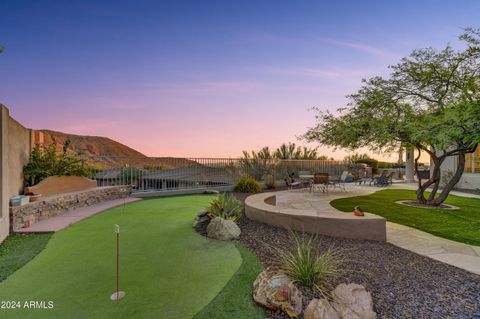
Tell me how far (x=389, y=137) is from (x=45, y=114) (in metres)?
13.3

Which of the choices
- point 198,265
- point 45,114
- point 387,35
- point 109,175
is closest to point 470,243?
point 198,265

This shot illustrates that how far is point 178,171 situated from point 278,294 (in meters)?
10.6

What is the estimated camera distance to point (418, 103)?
29.0 feet

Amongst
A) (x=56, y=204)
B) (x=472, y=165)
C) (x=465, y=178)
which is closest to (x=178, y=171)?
(x=56, y=204)

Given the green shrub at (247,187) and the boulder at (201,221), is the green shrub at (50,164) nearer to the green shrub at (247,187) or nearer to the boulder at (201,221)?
the boulder at (201,221)

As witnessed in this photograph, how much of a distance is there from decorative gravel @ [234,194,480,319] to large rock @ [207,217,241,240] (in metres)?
0.35

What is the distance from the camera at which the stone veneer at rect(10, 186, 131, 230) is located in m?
5.59

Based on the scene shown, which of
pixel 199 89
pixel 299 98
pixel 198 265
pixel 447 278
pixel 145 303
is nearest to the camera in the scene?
pixel 145 303

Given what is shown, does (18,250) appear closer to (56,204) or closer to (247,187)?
(56,204)

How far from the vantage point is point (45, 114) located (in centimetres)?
1002

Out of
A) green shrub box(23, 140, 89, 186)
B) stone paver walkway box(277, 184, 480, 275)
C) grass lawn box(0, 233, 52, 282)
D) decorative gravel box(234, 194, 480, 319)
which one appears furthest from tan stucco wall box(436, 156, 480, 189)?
green shrub box(23, 140, 89, 186)

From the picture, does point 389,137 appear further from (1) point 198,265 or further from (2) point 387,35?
(1) point 198,265

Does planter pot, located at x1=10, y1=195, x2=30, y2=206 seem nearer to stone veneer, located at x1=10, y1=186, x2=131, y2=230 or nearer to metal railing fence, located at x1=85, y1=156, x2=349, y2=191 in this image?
stone veneer, located at x1=10, y1=186, x2=131, y2=230

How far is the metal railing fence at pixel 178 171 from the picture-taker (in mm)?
10497
